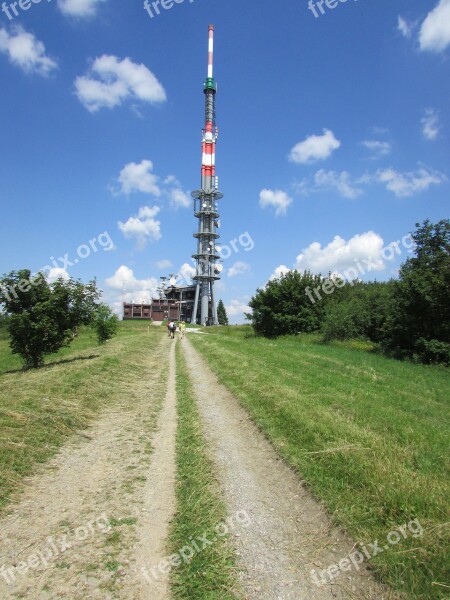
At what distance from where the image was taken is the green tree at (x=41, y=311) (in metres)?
18.6

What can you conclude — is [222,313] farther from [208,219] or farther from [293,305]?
[293,305]

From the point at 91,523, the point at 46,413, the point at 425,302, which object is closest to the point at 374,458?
the point at 91,523

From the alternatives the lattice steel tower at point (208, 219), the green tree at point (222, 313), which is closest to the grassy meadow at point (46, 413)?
the lattice steel tower at point (208, 219)

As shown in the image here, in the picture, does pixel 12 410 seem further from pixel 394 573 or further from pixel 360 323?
pixel 360 323

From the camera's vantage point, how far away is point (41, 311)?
744 inches

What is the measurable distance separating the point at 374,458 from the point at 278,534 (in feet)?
7.28

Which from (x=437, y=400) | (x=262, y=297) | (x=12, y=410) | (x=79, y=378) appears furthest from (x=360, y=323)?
(x=12, y=410)

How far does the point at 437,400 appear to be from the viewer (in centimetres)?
1245

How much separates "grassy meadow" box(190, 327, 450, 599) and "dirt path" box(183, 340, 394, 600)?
20 cm

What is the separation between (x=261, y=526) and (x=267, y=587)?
0.98 metres

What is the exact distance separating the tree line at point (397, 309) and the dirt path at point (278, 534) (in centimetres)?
2406

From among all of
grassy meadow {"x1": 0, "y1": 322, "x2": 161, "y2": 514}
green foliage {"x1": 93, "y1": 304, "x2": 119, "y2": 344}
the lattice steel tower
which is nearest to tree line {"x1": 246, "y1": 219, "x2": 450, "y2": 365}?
green foliage {"x1": 93, "y1": 304, "x2": 119, "y2": 344}

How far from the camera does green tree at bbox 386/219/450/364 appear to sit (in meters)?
26.8

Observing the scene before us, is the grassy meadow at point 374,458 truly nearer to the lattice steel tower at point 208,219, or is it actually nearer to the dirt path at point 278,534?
the dirt path at point 278,534
